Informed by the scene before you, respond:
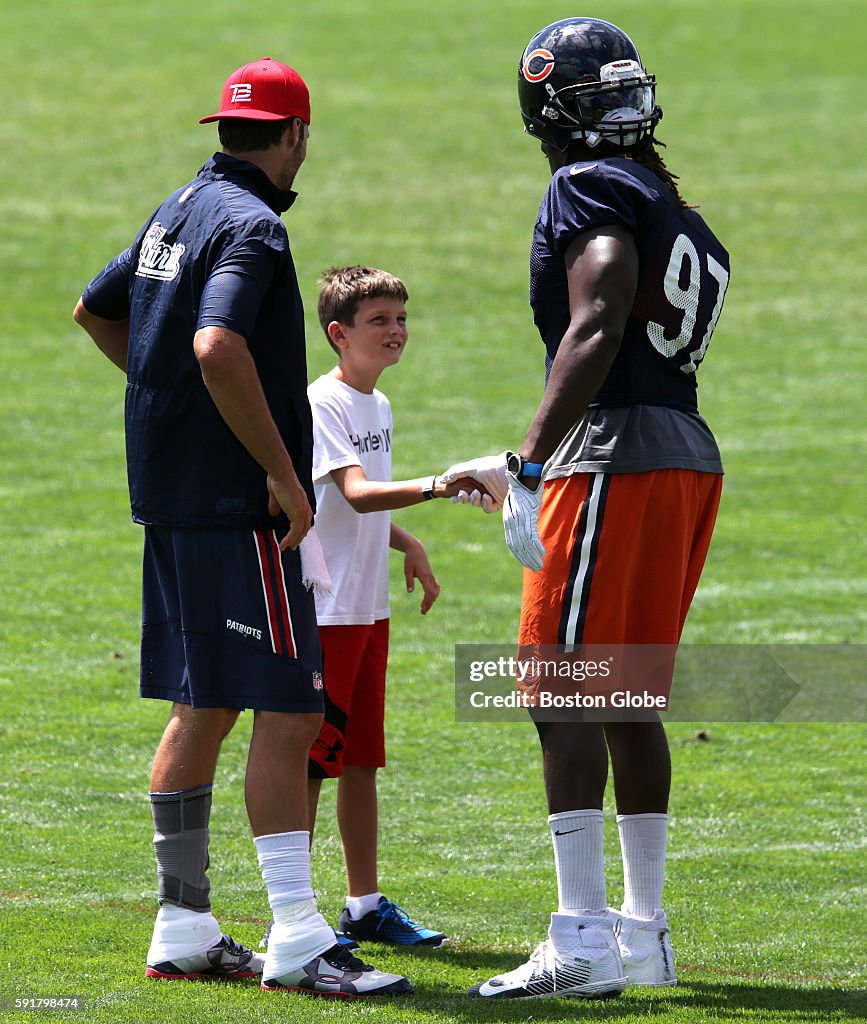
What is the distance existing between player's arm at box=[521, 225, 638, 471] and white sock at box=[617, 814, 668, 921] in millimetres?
1090

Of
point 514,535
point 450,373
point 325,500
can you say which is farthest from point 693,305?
point 450,373

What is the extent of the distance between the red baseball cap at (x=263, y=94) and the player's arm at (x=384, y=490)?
1.05 meters

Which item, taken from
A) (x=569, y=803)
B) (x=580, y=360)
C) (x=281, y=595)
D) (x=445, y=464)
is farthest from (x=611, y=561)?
(x=445, y=464)

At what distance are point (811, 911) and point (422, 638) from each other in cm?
428

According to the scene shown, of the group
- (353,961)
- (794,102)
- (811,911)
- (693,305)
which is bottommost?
(811,911)

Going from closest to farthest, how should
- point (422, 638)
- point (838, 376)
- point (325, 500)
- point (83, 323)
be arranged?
point (83, 323), point (325, 500), point (422, 638), point (838, 376)

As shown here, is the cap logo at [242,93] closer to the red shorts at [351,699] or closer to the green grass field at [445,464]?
the red shorts at [351,699]

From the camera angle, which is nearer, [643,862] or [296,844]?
[296,844]

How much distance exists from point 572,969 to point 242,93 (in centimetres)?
243

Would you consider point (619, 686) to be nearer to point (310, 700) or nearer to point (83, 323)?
point (310, 700)

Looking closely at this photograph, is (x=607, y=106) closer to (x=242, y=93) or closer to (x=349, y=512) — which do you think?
(x=242, y=93)

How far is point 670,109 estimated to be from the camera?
28.1 meters

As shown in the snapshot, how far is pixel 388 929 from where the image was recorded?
190 inches

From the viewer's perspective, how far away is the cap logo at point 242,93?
430 cm
